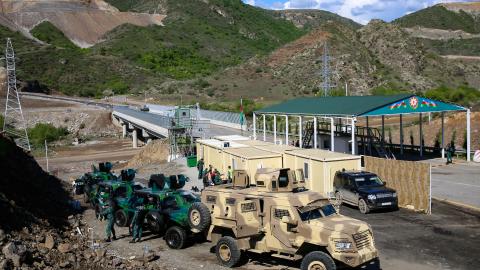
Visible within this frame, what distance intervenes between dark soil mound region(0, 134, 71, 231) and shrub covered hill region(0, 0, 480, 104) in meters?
63.5

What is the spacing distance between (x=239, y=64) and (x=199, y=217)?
106829 mm

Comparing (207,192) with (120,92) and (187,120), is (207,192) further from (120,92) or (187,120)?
(120,92)

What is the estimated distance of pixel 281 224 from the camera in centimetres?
1335

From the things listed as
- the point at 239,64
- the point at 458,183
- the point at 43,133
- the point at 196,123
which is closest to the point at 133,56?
the point at 239,64

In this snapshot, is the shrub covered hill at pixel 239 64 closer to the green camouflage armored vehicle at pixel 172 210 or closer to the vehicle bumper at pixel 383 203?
the vehicle bumper at pixel 383 203

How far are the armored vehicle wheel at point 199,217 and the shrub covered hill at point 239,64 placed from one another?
73.2 m

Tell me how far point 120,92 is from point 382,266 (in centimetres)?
10855

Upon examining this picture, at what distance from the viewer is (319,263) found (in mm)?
12406

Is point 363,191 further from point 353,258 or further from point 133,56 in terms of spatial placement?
point 133,56

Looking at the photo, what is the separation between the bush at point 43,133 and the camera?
7041 cm

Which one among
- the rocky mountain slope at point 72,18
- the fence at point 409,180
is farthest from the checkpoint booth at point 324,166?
the rocky mountain slope at point 72,18

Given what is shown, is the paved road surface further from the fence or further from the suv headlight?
the suv headlight

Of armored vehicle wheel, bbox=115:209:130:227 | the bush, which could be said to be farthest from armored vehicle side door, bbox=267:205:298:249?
the bush

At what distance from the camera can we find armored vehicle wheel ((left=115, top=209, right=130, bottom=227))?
19.4m
